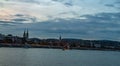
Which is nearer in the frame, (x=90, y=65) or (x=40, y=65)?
(x=40, y=65)

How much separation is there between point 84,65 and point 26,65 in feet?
49.2

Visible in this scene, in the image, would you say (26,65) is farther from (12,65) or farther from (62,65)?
(62,65)

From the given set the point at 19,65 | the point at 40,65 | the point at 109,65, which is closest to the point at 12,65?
the point at 19,65

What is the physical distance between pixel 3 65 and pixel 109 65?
2719 cm

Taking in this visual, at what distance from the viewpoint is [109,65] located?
89250 millimetres

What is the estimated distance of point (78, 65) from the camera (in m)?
82.6

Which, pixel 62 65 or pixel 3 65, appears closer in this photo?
pixel 3 65

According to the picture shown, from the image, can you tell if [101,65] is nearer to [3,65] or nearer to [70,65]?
[70,65]

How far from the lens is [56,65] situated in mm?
80875

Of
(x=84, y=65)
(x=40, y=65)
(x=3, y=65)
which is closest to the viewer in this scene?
(x=3, y=65)

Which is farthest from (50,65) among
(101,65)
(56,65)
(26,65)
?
(101,65)

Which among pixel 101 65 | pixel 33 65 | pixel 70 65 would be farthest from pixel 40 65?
pixel 101 65

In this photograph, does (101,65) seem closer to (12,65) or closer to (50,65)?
(50,65)

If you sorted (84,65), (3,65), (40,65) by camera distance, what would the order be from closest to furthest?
(3,65)
(40,65)
(84,65)
